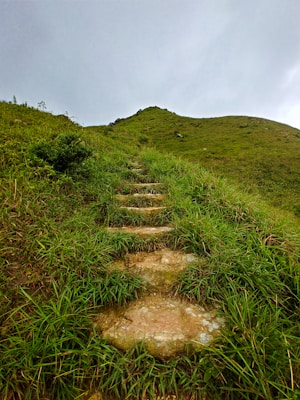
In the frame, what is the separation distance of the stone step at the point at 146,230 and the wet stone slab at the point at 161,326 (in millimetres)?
1006

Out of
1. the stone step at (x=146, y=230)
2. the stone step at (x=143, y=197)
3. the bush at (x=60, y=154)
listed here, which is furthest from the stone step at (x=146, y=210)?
the bush at (x=60, y=154)

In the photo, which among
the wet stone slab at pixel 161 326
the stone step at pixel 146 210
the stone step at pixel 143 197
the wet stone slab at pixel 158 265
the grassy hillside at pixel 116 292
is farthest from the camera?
the stone step at pixel 143 197

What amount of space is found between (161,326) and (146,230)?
4.83ft

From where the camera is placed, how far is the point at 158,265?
2502 millimetres

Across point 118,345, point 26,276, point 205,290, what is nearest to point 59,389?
point 118,345

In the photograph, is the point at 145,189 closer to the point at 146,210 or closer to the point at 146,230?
the point at 146,210

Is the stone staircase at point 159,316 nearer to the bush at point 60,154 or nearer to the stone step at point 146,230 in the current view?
the stone step at point 146,230

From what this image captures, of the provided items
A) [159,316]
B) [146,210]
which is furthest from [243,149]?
[159,316]

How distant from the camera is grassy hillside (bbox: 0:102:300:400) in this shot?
150 cm

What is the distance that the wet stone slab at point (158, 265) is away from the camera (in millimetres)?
2354

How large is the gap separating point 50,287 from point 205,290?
5.05ft

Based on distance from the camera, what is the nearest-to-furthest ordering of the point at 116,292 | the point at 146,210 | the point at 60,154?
the point at 116,292 → the point at 146,210 → the point at 60,154

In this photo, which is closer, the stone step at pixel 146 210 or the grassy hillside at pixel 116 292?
the grassy hillside at pixel 116 292

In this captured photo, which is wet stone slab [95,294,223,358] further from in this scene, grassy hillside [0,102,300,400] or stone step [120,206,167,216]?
stone step [120,206,167,216]
